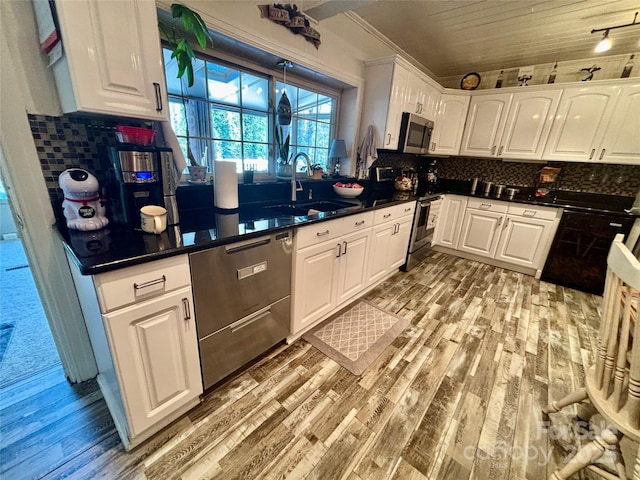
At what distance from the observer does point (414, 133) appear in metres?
2.91

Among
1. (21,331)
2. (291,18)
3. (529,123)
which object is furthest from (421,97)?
(21,331)

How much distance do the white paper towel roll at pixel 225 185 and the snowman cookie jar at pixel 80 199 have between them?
587 mm

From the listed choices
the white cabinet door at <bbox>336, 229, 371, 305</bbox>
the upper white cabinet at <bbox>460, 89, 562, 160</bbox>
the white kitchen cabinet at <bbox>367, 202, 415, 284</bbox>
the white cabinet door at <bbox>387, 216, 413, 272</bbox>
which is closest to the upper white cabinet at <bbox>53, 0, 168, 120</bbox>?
the white cabinet door at <bbox>336, 229, 371, 305</bbox>

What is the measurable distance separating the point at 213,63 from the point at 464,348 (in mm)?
2726

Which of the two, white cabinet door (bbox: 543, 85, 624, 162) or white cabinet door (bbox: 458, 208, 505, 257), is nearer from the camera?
white cabinet door (bbox: 543, 85, 624, 162)

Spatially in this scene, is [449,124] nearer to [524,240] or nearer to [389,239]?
[524,240]

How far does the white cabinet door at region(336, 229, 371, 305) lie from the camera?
202 cm

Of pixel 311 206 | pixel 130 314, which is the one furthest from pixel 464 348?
pixel 130 314

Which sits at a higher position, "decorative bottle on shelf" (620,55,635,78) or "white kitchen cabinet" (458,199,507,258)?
"decorative bottle on shelf" (620,55,635,78)

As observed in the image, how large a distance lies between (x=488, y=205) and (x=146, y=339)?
3.72 meters

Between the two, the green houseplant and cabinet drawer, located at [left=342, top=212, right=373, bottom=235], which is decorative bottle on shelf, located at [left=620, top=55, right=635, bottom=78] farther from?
the green houseplant

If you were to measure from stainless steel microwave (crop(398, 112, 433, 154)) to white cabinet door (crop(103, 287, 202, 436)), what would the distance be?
265 centimetres

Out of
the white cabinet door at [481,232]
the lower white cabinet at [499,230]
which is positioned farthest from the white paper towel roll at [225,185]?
the white cabinet door at [481,232]

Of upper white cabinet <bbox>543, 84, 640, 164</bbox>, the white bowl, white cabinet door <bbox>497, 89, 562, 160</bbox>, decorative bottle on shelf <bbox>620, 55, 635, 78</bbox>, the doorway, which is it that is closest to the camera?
the doorway
